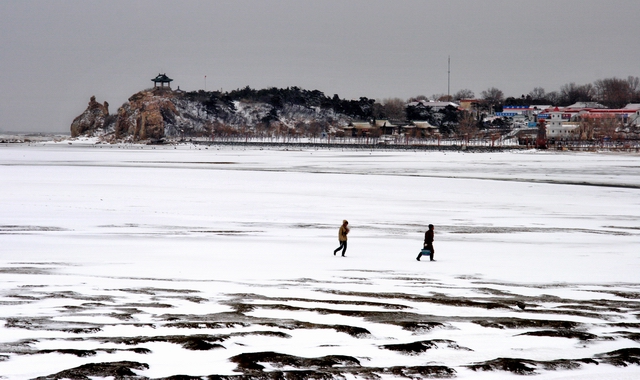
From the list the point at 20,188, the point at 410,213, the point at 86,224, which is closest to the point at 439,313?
the point at 86,224

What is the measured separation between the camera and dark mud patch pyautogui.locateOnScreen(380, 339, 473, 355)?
408 inches

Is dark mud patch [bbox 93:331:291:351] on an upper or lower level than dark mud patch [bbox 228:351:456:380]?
upper

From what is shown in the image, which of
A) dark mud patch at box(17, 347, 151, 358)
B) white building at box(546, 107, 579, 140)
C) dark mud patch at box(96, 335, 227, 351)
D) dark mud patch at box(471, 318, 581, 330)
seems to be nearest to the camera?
dark mud patch at box(17, 347, 151, 358)

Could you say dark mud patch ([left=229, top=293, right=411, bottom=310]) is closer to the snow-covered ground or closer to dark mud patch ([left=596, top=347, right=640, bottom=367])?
the snow-covered ground

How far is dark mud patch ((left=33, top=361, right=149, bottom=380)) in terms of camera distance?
352 inches

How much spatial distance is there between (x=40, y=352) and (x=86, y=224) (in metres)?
17.5

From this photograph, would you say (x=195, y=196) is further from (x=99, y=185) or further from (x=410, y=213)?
(x=410, y=213)

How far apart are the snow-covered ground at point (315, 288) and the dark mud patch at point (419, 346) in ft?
0.15

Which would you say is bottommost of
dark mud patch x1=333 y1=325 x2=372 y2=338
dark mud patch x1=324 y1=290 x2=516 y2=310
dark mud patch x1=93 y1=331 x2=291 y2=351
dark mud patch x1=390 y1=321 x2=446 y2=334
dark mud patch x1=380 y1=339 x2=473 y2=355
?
dark mud patch x1=324 y1=290 x2=516 y2=310

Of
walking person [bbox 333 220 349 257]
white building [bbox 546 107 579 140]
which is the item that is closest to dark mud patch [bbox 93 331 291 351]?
walking person [bbox 333 220 349 257]

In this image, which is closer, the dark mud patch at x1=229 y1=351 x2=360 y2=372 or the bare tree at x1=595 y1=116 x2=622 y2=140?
the dark mud patch at x1=229 y1=351 x2=360 y2=372

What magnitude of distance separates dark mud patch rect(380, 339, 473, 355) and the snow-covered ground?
0.15 ft

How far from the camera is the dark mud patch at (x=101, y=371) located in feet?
29.3

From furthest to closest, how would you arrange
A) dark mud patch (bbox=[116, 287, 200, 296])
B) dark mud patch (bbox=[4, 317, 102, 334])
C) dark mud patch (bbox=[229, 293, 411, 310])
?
dark mud patch (bbox=[116, 287, 200, 296])
dark mud patch (bbox=[229, 293, 411, 310])
dark mud patch (bbox=[4, 317, 102, 334])
